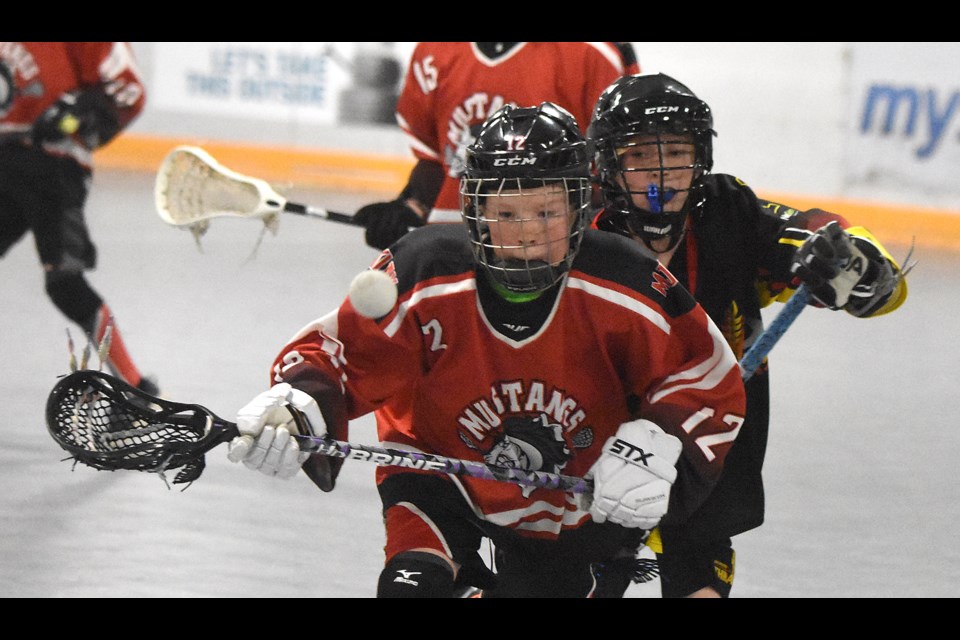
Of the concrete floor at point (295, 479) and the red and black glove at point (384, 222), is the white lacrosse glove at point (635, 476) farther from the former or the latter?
the red and black glove at point (384, 222)

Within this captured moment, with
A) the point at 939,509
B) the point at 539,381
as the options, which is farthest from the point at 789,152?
the point at 539,381

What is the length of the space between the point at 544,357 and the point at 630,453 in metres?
0.21

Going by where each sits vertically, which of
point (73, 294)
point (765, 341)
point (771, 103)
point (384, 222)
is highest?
point (765, 341)

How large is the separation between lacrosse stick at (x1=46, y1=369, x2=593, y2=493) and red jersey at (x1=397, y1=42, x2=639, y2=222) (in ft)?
5.99

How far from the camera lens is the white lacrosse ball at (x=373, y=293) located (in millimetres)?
2041

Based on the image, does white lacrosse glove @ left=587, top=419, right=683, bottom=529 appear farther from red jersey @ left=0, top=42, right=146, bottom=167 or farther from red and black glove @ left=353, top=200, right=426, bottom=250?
red jersey @ left=0, top=42, right=146, bottom=167

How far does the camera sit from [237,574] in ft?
10.5

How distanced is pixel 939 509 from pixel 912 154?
4.63 metres

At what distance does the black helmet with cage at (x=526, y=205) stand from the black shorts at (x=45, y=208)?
2.55 metres

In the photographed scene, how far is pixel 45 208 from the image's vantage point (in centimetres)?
438

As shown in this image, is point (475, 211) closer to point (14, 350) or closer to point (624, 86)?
point (624, 86)

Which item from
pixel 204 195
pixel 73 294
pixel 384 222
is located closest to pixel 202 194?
pixel 204 195

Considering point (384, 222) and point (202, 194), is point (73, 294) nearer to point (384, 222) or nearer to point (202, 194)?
point (202, 194)

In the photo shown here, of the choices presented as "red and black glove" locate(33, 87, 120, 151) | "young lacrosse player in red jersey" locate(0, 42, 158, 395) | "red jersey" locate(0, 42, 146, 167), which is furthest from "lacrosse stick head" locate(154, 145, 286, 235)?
"red jersey" locate(0, 42, 146, 167)
